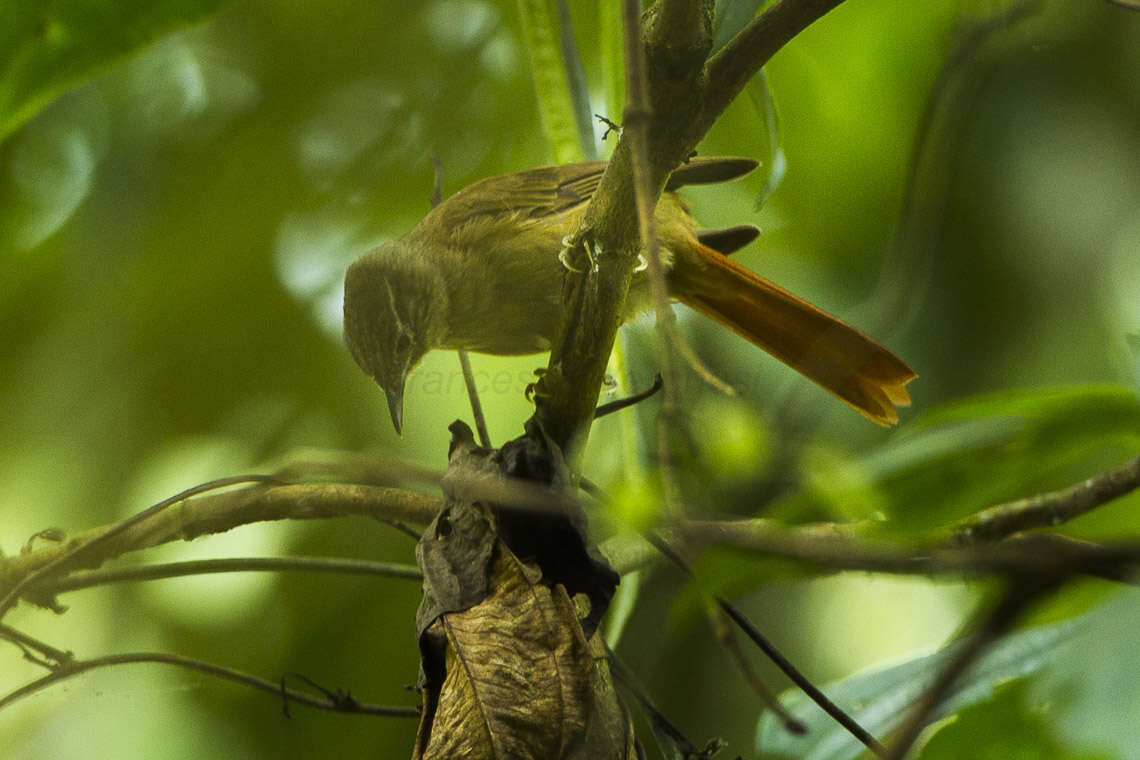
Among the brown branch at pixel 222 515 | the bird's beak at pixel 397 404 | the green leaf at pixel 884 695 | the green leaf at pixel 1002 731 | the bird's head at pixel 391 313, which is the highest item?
the bird's head at pixel 391 313

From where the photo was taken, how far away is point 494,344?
1823 millimetres

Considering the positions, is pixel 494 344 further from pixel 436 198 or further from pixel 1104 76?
pixel 1104 76

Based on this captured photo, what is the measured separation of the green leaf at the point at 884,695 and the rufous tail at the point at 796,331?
1.65 feet

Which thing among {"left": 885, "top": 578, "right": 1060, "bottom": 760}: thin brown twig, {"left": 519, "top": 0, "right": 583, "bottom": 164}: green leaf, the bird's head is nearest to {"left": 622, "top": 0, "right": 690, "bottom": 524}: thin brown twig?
{"left": 885, "top": 578, "right": 1060, "bottom": 760}: thin brown twig

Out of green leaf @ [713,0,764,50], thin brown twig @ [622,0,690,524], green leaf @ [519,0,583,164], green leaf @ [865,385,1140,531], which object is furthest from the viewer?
green leaf @ [519,0,583,164]

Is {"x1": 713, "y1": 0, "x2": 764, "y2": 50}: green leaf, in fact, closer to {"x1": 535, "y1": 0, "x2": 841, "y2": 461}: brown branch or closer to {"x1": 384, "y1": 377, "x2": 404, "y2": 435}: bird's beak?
{"x1": 535, "y1": 0, "x2": 841, "y2": 461}: brown branch

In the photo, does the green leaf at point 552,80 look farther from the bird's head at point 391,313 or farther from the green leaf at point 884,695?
the green leaf at point 884,695

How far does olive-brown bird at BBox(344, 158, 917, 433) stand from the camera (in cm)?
166

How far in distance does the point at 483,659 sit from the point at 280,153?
1.45 m

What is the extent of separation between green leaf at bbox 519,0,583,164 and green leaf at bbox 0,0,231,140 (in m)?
0.52

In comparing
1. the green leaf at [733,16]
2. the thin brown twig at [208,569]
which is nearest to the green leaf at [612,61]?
the green leaf at [733,16]

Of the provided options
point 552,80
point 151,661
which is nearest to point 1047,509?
point 552,80

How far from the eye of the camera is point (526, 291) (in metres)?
1.83

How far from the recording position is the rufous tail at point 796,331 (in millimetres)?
Answer: 1628
